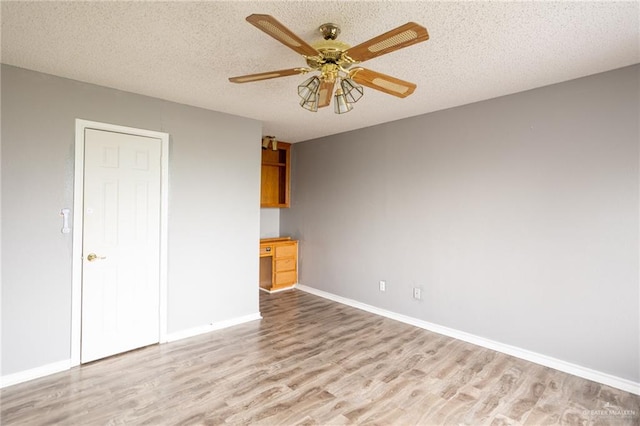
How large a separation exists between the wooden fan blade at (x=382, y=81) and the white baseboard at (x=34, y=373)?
3.24m

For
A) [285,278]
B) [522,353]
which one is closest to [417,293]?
[522,353]

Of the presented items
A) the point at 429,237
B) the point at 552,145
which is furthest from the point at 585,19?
the point at 429,237

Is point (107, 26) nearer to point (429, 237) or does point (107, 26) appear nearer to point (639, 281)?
point (429, 237)

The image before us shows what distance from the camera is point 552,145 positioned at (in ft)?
9.49

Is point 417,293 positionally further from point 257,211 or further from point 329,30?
point 329,30

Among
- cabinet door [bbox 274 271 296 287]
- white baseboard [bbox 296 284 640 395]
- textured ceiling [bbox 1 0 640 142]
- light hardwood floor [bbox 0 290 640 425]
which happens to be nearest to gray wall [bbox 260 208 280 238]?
cabinet door [bbox 274 271 296 287]

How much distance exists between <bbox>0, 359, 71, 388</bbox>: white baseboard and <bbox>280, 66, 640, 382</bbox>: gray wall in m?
3.23

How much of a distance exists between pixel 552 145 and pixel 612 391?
198cm

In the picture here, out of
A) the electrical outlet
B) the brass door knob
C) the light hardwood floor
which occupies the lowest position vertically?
the light hardwood floor

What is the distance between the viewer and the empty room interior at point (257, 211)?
2062 millimetres

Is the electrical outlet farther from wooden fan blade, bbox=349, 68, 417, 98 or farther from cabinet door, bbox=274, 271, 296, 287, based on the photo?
wooden fan blade, bbox=349, 68, 417, 98

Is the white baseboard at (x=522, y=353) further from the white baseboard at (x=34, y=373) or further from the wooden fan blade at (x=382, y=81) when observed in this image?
the white baseboard at (x=34, y=373)

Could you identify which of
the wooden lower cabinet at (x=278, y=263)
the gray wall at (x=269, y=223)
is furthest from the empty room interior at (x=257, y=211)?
the gray wall at (x=269, y=223)

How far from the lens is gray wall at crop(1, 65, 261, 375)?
102 inches
